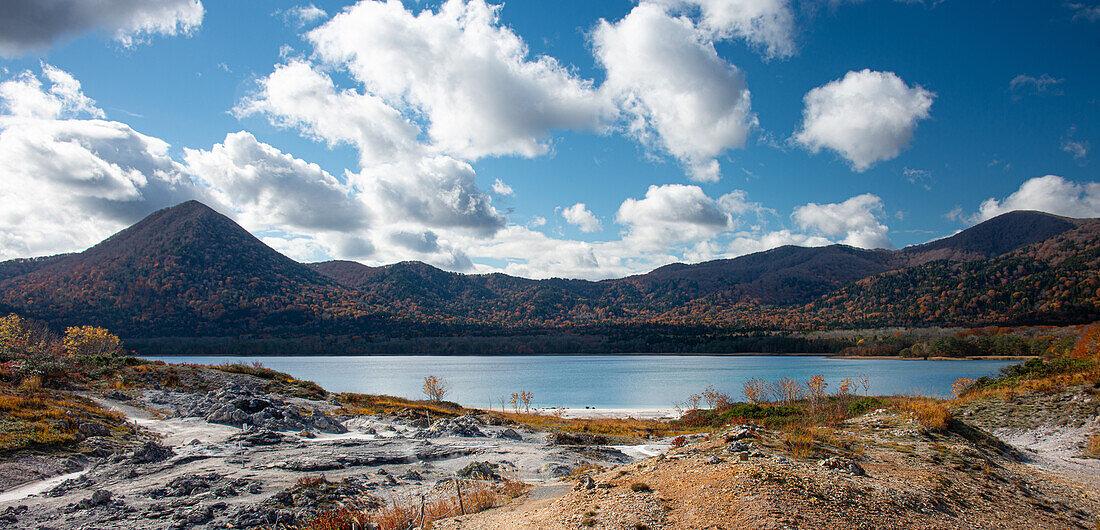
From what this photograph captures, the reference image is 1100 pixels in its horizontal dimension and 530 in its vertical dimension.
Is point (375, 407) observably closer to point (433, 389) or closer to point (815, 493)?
point (433, 389)

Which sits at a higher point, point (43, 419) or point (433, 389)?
point (43, 419)

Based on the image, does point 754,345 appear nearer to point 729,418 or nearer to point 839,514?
point 729,418

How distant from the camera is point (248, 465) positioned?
14.5 metres

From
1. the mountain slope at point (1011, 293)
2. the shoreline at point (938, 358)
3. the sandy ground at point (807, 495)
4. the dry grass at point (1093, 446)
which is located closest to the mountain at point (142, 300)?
the shoreline at point (938, 358)

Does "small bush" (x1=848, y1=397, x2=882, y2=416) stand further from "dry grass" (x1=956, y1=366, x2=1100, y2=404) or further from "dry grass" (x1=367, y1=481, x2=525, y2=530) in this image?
"dry grass" (x1=367, y1=481, x2=525, y2=530)

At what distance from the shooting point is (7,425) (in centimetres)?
1501

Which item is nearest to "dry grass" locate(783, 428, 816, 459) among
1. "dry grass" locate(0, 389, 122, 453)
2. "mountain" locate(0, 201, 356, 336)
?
"dry grass" locate(0, 389, 122, 453)

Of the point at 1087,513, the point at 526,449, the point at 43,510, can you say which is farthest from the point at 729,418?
the point at 43,510

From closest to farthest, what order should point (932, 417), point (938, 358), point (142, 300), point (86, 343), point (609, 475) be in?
point (609, 475) → point (932, 417) → point (86, 343) → point (938, 358) → point (142, 300)

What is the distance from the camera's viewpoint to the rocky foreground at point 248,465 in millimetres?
10539

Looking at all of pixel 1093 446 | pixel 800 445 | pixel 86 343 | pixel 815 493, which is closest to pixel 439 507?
pixel 815 493

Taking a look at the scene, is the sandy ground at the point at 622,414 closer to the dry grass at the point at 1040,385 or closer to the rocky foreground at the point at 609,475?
the rocky foreground at the point at 609,475

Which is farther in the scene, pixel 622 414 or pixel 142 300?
pixel 142 300

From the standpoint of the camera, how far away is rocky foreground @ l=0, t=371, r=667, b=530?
10539mm
